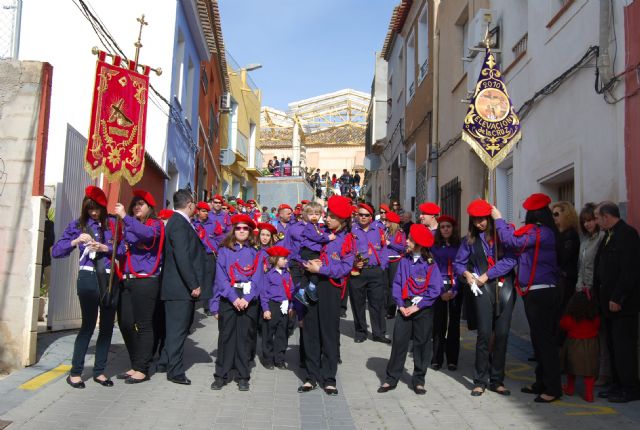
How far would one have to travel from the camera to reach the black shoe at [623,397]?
604cm

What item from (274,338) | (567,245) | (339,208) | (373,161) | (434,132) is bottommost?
(274,338)

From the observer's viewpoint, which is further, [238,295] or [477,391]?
[238,295]

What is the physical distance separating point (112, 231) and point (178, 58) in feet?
34.3

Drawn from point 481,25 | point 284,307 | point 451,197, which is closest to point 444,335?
point 284,307

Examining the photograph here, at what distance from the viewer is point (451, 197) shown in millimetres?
14453

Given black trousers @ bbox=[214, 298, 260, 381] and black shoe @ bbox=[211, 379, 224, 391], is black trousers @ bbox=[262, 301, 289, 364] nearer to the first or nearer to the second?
black trousers @ bbox=[214, 298, 260, 381]

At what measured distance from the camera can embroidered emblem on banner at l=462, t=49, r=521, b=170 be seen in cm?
858

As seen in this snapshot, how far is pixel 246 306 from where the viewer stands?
6.71 metres

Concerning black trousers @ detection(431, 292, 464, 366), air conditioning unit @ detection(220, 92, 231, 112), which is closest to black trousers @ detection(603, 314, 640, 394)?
black trousers @ detection(431, 292, 464, 366)

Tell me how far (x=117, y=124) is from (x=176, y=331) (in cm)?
360

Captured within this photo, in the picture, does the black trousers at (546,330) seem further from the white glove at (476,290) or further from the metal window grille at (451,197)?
the metal window grille at (451,197)

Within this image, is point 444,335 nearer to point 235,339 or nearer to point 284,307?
point 284,307

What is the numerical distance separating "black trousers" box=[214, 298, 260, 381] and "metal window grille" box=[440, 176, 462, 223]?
25.7 ft

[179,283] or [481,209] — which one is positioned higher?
[481,209]
